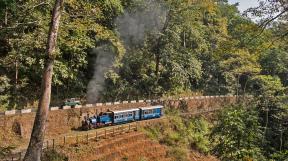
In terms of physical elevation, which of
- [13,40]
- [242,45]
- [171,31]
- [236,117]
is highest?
[171,31]

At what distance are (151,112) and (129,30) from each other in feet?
33.1

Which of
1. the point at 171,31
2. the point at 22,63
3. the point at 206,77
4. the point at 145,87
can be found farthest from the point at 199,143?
the point at 206,77

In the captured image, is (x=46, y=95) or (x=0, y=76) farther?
(x=0, y=76)

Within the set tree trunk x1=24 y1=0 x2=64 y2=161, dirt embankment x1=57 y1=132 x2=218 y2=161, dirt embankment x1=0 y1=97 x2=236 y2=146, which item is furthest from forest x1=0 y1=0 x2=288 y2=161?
tree trunk x1=24 y1=0 x2=64 y2=161

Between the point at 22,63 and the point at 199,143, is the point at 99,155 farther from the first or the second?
the point at 199,143

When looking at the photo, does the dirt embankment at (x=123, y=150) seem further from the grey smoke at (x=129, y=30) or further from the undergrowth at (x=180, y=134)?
the grey smoke at (x=129, y=30)

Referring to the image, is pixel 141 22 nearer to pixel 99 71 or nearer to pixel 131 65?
pixel 131 65

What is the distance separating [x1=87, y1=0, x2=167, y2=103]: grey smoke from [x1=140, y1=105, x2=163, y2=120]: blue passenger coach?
542 cm

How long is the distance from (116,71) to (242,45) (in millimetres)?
28630

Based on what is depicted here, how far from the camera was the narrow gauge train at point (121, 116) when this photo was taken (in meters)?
30.2

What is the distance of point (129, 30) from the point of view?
40.9 metres

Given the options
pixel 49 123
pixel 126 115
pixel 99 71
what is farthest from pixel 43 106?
pixel 99 71

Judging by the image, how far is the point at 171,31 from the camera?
41250mm

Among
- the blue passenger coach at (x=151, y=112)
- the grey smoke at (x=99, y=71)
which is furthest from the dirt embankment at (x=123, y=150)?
the grey smoke at (x=99, y=71)
